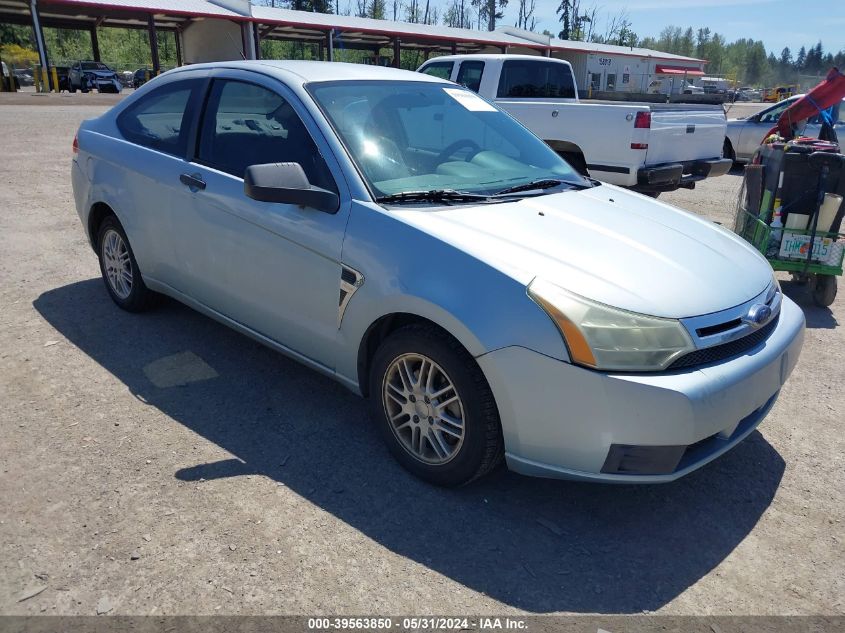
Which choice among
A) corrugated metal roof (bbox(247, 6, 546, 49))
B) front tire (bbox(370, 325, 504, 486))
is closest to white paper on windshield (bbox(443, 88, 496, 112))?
front tire (bbox(370, 325, 504, 486))

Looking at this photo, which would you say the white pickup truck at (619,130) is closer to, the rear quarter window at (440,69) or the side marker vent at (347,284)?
the rear quarter window at (440,69)

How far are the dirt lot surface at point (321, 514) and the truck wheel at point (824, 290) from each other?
1.81m

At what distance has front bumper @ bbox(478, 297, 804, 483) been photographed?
2.46m

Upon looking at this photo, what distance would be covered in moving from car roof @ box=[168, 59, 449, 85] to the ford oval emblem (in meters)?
2.32

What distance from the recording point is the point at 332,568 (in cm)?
255

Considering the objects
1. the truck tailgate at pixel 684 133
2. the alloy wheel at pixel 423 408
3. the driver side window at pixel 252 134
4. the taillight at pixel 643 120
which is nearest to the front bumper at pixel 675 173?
the truck tailgate at pixel 684 133

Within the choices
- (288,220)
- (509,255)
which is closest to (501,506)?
(509,255)

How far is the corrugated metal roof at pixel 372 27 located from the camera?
3306 centimetres

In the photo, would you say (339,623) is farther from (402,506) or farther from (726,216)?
(726,216)

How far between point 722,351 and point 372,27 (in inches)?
1440

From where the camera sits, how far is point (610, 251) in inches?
114

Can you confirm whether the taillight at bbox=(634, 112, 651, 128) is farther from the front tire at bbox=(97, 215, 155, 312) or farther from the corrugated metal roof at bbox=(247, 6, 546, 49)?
the corrugated metal roof at bbox=(247, 6, 546, 49)

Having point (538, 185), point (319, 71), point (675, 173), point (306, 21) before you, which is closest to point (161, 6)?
point (306, 21)

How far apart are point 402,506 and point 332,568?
0.47m
